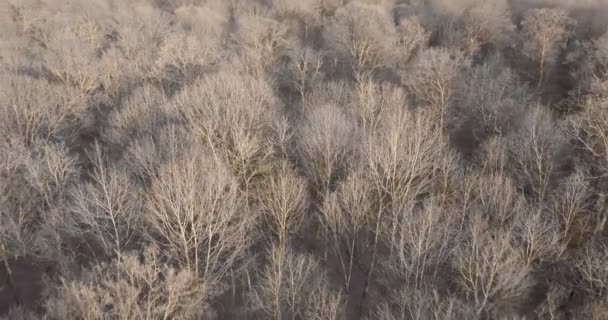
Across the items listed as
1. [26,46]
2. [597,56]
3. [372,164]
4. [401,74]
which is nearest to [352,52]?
[401,74]

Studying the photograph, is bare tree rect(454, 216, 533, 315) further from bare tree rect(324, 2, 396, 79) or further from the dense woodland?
bare tree rect(324, 2, 396, 79)

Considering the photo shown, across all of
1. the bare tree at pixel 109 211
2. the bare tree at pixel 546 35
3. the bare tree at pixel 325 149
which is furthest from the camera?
the bare tree at pixel 546 35

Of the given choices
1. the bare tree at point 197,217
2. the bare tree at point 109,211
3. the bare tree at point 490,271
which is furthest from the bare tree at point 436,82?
the bare tree at point 109,211

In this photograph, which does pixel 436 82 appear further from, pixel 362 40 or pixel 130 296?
pixel 130 296

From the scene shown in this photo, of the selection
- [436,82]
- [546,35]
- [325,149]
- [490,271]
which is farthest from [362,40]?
[490,271]

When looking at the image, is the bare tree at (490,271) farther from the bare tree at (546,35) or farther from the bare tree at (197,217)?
the bare tree at (546,35)

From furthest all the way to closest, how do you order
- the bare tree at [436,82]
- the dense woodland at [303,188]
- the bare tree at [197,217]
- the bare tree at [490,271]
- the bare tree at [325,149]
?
the bare tree at [436,82] < the bare tree at [325,149] < the bare tree at [197,217] < the dense woodland at [303,188] < the bare tree at [490,271]

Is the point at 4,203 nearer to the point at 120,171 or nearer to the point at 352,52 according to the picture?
the point at 120,171

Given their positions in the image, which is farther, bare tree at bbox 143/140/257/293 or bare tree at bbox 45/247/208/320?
bare tree at bbox 143/140/257/293

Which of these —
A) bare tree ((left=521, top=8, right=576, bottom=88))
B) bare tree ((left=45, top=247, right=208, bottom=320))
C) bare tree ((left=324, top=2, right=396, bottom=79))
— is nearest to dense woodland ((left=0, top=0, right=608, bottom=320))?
bare tree ((left=45, top=247, right=208, bottom=320))
